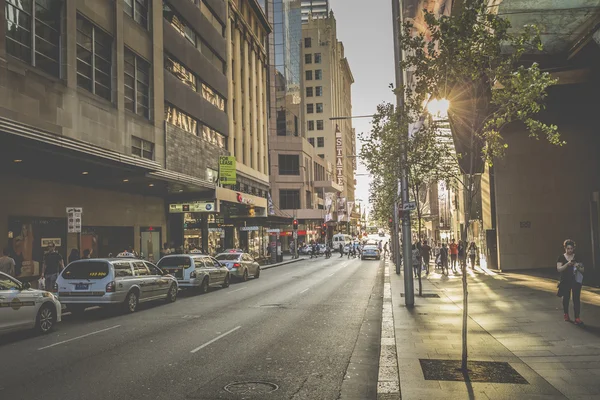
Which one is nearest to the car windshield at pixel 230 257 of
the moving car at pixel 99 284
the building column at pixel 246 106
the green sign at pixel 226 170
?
the moving car at pixel 99 284

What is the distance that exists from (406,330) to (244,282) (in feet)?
54.2

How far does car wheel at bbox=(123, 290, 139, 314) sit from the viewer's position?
1520 cm

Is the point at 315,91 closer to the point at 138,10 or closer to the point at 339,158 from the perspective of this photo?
the point at 339,158

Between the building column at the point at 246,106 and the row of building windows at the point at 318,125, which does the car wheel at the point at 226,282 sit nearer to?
the building column at the point at 246,106

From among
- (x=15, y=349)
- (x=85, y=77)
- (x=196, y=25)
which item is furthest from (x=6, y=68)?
(x=196, y=25)

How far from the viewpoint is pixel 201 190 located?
32.3m

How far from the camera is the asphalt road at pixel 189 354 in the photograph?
7.27 metres

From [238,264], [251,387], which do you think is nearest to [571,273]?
[251,387]

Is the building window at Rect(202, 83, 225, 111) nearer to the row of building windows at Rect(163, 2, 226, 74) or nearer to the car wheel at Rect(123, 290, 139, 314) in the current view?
the row of building windows at Rect(163, 2, 226, 74)

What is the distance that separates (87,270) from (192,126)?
23.6 metres

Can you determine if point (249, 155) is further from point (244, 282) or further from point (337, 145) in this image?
point (337, 145)

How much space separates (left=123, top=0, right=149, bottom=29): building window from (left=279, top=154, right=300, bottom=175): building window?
50348 millimetres

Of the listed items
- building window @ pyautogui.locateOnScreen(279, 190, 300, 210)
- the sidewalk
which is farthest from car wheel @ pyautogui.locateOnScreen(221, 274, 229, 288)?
building window @ pyautogui.locateOnScreen(279, 190, 300, 210)

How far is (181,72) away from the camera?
36.0 metres
